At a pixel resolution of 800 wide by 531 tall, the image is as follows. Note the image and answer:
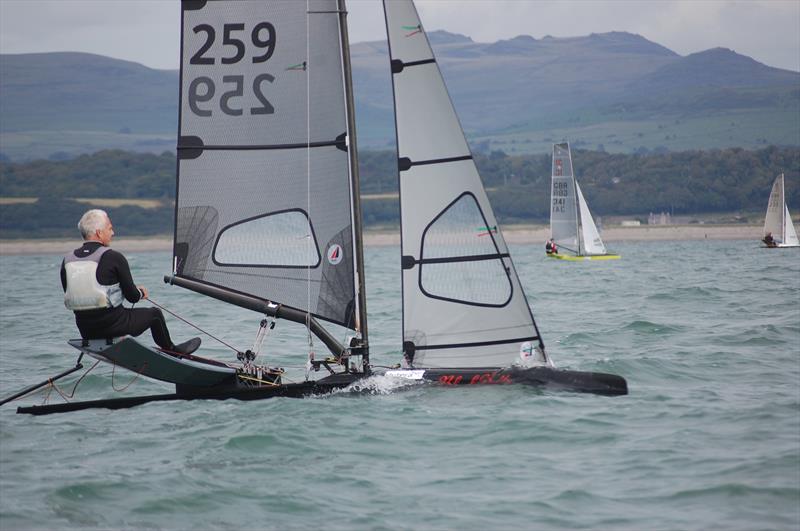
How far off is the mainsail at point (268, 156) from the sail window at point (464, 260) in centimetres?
80

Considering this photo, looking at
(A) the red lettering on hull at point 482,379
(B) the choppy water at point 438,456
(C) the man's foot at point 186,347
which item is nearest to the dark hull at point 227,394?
(B) the choppy water at point 438,456

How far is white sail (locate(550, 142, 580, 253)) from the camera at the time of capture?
48312 millimetres

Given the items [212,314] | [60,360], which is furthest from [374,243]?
[60,360]

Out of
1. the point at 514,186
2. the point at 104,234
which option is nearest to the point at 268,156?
the point at 104,234

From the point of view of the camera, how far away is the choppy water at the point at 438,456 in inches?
299

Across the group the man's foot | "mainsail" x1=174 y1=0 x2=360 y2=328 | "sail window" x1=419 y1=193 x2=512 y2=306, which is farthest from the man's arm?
"sail window" x1=419 y1=193 x2=512 y2=306

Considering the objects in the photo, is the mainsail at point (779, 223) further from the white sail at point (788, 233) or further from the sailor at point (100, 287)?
the sailor at point (100, 287)

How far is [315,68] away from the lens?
421 inches

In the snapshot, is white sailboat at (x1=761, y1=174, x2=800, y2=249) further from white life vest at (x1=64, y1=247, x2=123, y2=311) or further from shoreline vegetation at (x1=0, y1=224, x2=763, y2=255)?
white life vest at (x1=64, y1=247, x2=123, y2=311)

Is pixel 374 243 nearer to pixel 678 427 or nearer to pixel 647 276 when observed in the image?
pixel 647 276

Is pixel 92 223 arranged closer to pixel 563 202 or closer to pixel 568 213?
pixel 563 202

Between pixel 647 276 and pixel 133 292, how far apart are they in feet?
90.3

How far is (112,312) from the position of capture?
10062 millimetres

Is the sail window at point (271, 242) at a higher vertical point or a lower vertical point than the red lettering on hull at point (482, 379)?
higher
